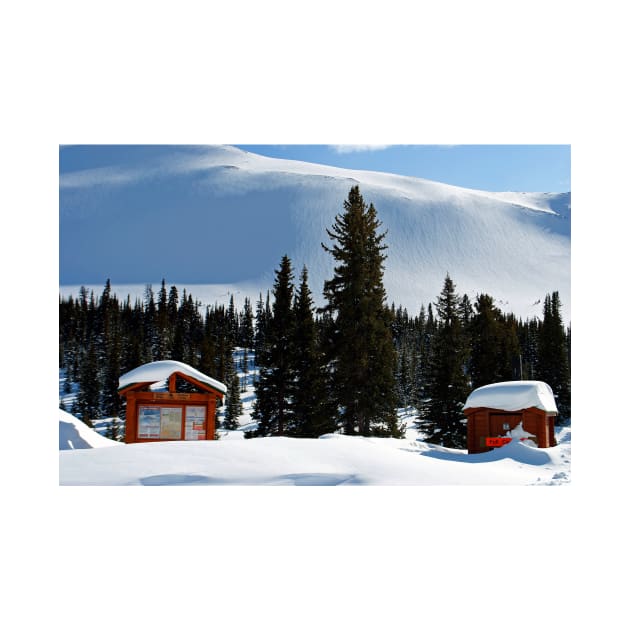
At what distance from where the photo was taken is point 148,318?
747 inches

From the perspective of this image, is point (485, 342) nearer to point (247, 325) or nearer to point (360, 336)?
point (360, 336)

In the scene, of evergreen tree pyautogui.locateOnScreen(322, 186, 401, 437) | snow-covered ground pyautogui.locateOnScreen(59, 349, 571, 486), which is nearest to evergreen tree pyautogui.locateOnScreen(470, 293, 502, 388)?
evergreen tree pyautogui.locateOnScreen(322, 186, 401, 437)

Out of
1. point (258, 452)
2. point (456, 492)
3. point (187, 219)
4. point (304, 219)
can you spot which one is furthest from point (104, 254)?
point (456, 492)

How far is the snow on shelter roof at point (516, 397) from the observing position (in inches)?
517

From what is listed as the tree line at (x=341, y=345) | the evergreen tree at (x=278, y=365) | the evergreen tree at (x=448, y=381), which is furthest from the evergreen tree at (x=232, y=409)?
the evergreen tree at (x=278, y=365)

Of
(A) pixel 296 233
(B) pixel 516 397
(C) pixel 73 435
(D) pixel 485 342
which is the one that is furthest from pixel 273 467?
(D) pixel 485 342

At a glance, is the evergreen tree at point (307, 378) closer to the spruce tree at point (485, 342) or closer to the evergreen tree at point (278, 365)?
the evergreen tree at point (278, 365)

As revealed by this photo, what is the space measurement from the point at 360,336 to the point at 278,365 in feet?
9.08

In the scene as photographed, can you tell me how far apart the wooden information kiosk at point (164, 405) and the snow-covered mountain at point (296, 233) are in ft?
9.62

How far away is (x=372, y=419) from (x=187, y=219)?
7.52 meters

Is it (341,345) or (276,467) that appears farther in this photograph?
(341,345)

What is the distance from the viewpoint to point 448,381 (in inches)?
796

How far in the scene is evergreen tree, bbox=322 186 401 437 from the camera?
649 inches
